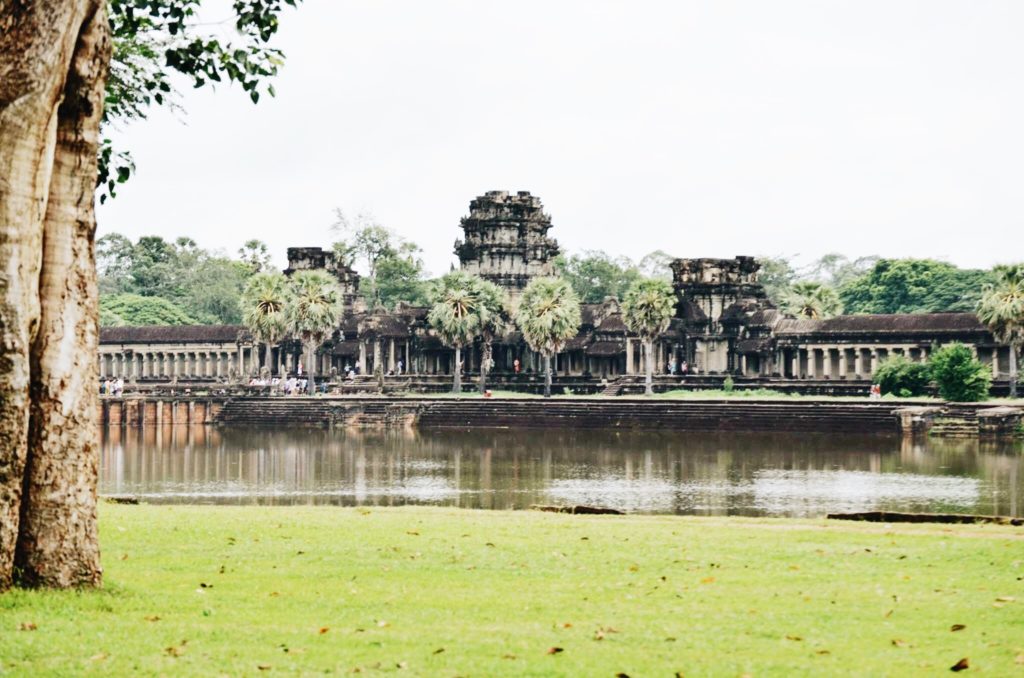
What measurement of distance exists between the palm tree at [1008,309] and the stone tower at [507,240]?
134 feet

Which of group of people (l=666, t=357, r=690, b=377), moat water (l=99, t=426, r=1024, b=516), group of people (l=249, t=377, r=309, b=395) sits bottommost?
moat water (l=99, t=426, r=1024, b=516)

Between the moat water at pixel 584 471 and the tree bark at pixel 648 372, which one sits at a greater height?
the tree bark at pixel 648 372

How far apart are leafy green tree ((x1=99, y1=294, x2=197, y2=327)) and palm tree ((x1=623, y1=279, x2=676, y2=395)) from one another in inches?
2042

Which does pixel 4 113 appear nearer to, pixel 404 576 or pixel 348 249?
pixel 404 576

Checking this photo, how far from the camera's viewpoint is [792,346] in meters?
88.1

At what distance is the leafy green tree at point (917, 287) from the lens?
116 metres

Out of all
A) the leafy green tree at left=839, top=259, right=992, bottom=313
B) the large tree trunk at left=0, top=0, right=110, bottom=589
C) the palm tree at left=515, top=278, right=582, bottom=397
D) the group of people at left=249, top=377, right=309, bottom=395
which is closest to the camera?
the large tree trunk at left=0, top=0, right=110, bottom=589

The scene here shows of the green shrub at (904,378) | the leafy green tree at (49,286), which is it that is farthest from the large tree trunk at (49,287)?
the green shrub at (904,378)

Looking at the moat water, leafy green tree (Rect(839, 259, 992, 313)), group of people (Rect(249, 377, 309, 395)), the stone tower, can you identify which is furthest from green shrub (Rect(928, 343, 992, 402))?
leafy green tree (Rect(839, 259, 992, 313))

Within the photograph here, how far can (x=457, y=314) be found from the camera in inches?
3433

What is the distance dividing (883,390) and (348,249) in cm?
7211

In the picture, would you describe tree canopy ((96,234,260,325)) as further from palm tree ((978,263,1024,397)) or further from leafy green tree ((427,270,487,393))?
palm tree ((978,263,1024,397))

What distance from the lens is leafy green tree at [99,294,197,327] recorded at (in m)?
121

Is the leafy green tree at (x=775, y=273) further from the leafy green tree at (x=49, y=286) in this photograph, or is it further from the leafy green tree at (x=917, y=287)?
the leafy green tree at (x=49, y=286)
